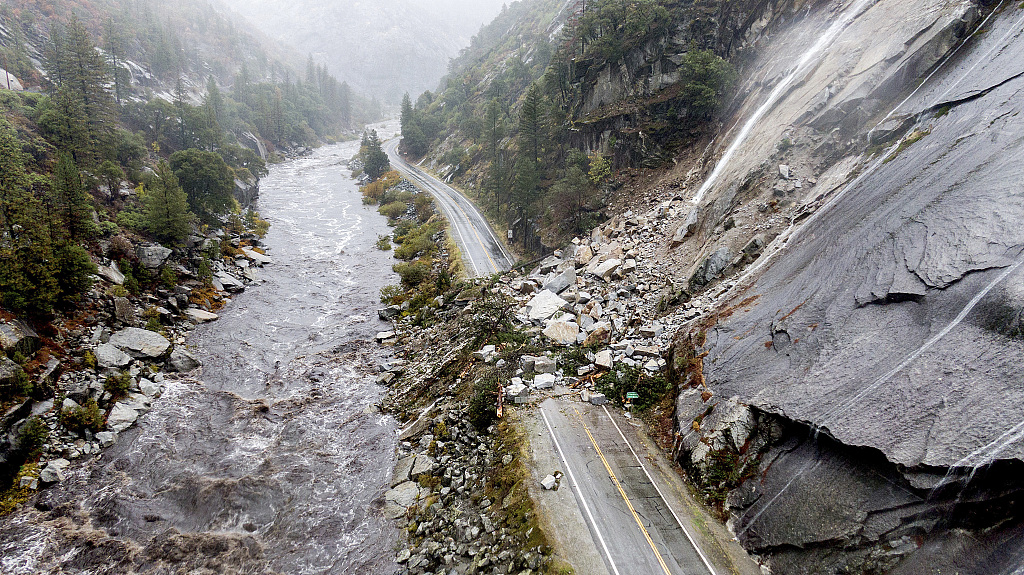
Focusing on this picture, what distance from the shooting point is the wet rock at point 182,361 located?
2458 cm

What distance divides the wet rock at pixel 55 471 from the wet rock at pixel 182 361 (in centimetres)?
747

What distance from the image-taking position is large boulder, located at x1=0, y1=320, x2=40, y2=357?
1916cm

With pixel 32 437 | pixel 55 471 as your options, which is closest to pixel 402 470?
pixel 55 471

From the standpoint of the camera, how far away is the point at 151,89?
3019 inches

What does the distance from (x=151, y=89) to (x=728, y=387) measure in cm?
10580

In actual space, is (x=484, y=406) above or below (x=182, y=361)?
above

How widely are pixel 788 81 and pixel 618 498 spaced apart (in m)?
32.8

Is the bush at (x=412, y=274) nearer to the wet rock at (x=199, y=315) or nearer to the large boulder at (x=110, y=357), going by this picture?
the wet rock at (x=199, y=315)

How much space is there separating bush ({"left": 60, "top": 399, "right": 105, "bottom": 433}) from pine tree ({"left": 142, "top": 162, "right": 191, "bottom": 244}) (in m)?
19.5

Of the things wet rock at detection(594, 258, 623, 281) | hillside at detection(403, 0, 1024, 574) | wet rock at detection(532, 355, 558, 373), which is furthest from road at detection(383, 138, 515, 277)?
wet rock at detection(532, 355, 558, 373)

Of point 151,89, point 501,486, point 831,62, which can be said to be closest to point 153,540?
point 501,486

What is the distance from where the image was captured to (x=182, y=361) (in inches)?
984

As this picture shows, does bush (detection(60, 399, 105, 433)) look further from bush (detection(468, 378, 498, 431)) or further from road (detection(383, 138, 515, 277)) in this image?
road (detection(383, 138, 515, 277))

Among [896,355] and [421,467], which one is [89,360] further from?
[896,355]
